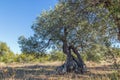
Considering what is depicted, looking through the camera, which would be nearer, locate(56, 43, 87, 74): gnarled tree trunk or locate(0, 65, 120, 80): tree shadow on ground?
locate(0, 65, 120, 80): tree shadow on ground

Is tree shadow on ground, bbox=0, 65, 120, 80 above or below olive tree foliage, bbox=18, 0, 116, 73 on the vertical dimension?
below

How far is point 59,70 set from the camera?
1017 inches

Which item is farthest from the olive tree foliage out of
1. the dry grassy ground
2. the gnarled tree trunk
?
the dry grassy ground

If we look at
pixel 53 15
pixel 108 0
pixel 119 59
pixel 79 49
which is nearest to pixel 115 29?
pixel 108 0

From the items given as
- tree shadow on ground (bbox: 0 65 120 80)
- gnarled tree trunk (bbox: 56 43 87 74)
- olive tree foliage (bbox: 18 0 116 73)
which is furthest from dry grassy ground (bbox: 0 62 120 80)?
olive tree foliage (bbox: 18 0 116 73)

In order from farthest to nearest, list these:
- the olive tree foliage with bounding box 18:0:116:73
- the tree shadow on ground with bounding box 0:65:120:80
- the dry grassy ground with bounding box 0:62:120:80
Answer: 1. the olive tree foliage with bounding box 18:0:116:73
2. the tree shadow on ground with bounding box 0:65:120:80
3. the dry grassy ground with bounding box 0:62:120:80

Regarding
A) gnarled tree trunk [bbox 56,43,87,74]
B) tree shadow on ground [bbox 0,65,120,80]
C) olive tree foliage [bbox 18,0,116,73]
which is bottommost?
tree shadow on ground [bbox 0,65,120,80]

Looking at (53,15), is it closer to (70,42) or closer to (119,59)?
(70,42)

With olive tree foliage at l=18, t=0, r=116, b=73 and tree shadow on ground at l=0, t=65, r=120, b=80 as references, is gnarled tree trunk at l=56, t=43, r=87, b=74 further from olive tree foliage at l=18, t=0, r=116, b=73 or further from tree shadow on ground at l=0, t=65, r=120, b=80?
tree shadow on ground at l=0, t=65, r=120, b=80

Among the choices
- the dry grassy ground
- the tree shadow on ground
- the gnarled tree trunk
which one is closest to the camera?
the dry grassy ground

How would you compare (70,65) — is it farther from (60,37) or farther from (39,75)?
(39,75)

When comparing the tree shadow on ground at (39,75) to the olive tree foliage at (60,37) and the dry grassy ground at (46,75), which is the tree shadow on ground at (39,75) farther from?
the olive tree foliage at (60,37)

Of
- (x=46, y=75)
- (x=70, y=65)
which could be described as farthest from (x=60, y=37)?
(x=46, y=75)

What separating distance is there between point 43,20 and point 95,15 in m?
12.0
